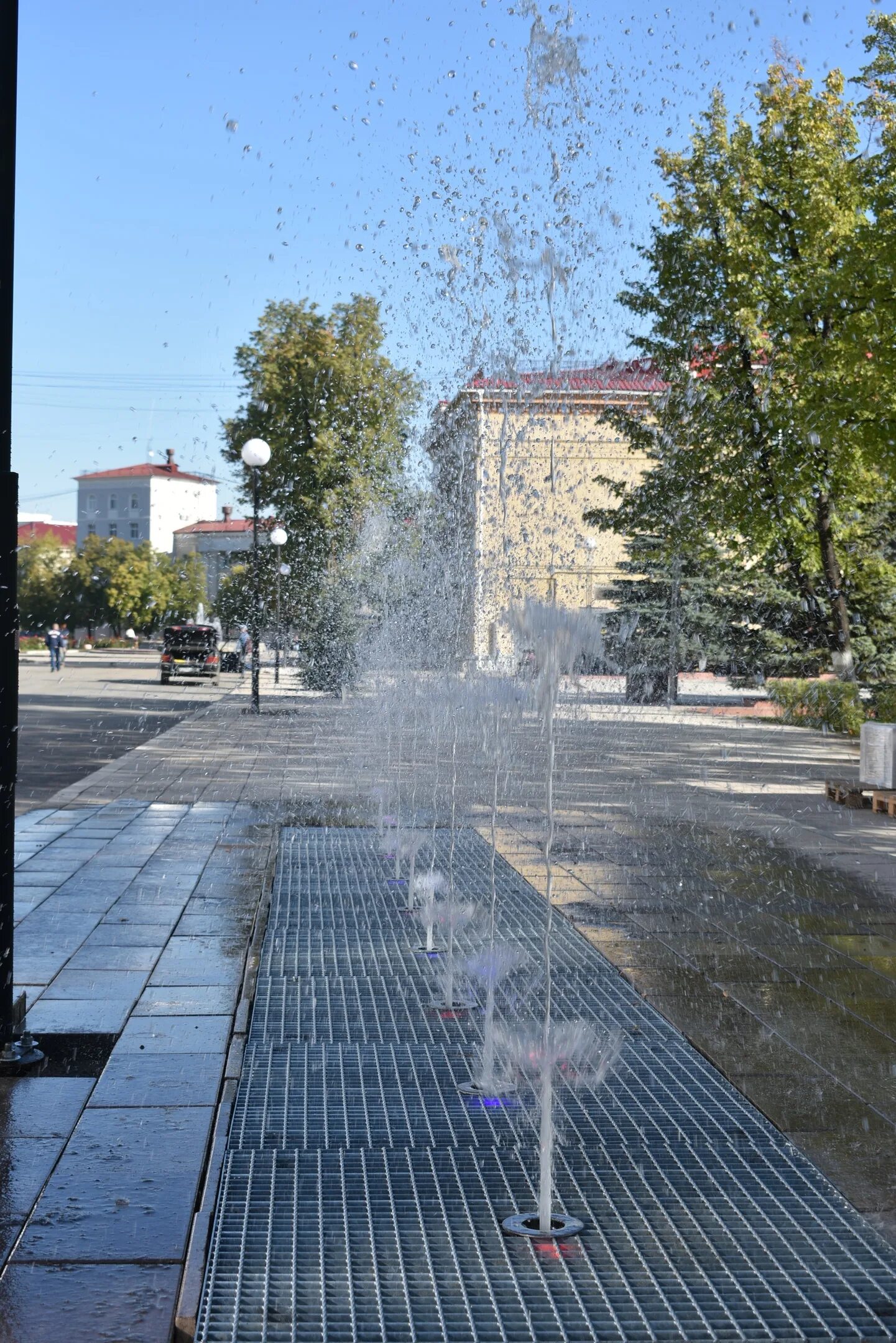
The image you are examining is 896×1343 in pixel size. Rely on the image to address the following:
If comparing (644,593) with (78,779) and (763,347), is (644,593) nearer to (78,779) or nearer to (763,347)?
(763,347)

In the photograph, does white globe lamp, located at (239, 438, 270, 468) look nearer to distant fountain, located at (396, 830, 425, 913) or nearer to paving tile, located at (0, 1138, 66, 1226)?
distant fountain, located at (396, 830, 425, 913)

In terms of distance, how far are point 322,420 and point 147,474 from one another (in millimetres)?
104115

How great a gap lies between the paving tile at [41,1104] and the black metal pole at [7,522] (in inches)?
10.6

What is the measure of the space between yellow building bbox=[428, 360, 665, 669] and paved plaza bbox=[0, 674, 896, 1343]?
410 cm

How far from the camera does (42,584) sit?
3669 inches

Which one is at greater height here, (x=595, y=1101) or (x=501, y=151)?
(x=501, y=151)

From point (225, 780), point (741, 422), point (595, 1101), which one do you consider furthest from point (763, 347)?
point (595, 1101)

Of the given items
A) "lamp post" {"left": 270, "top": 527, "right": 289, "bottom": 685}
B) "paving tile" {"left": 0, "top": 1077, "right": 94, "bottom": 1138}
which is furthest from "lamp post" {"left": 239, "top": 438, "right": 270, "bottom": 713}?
"paving tile" {"left": 0, "top": 1077, "right": 94, "bottom": 1138}

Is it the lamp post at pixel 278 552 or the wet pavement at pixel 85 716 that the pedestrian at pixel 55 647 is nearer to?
the wet pavement at pixel 85 716

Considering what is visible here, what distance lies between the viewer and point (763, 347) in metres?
22.3

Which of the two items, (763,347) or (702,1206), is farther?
(763,347)

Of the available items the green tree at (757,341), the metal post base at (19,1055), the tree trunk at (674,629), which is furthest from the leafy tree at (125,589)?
the metal post base at (19,1055)

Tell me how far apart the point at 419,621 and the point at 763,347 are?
7612mm

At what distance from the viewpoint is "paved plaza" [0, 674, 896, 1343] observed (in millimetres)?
3580
